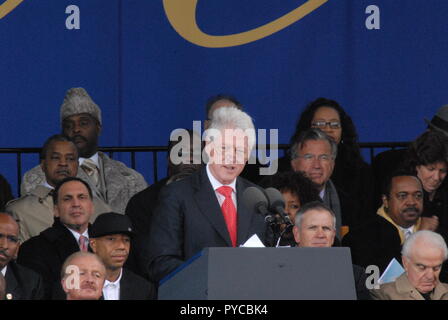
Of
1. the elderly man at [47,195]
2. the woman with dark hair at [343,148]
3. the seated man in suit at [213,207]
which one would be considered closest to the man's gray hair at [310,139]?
the woman with dark hair at [343,148]

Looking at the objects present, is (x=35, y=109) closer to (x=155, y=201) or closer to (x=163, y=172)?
(x=163, y=172)

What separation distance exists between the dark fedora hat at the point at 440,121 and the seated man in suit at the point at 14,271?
269 cm

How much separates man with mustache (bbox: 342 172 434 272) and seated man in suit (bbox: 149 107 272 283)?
4.46 feet

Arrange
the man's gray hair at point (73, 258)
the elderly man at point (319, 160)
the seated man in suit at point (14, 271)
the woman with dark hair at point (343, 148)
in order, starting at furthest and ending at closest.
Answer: the woman with dark hair at point (343, 148) → the elderly man at point (319, 160) → the seated man in suit at point (14, 271) → the man's gray hair at point (73, 258)

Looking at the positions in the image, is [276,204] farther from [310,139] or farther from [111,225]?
[310,139]

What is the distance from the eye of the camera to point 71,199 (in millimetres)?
6039

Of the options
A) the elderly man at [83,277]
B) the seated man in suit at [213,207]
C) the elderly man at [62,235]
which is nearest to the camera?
the seated man in suit at [213,207]

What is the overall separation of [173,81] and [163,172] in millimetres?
593

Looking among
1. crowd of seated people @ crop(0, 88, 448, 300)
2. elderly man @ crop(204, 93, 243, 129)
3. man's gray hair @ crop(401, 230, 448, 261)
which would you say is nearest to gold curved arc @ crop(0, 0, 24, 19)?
crowd of seated people @ crop(0, 88, 448, 300)

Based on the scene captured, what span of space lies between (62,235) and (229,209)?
1275 millimetres

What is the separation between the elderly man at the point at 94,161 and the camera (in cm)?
677

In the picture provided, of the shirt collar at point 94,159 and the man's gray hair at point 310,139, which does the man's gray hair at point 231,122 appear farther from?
the shirt collar at point 94,159
